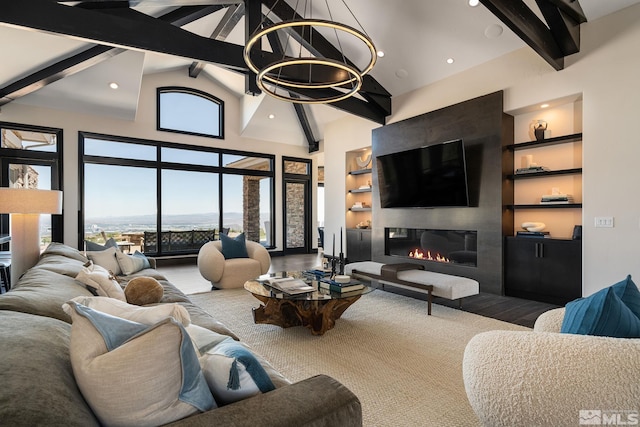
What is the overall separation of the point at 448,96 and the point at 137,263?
541 centimetres

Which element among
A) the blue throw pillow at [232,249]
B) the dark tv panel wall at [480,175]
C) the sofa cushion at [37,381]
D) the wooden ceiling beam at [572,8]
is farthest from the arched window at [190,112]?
the sofa cushion at [37,381]

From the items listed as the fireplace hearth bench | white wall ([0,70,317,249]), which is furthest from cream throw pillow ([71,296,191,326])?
white wall ([0,70,317,249])

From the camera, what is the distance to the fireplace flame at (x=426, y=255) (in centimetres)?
582

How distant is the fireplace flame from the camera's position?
5.82m

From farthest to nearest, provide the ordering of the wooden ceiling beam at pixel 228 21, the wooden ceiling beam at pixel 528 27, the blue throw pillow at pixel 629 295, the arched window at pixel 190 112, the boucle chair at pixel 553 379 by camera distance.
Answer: the arched window at pixel 190 112 → the wooden ceiling beam at pixel 228 21 → the wooden ceiling beam at pixel 528 27 → the blue throw pillow at pixel 629 295 → the boucle chair at pixel 553 379

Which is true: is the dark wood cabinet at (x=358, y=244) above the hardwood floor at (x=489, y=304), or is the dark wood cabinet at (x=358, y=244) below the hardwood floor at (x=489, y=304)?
above

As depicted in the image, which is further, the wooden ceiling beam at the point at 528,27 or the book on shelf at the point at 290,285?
the wooden ceiling beam at the point at 528,27

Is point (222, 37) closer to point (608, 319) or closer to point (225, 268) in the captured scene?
point (225, 268)

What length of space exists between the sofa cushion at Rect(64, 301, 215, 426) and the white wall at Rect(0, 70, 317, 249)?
7.11m

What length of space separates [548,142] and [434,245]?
2370 mm

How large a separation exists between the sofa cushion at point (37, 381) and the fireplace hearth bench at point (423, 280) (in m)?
3.50

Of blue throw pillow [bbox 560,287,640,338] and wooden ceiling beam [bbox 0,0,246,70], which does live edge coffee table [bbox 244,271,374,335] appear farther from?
wooden ceiling beam [bbox 0,0,246,70]

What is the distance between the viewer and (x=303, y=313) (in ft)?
10.7

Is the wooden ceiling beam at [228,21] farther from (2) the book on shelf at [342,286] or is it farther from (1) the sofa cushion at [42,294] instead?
(1) the sofa cushion at [42,294]
